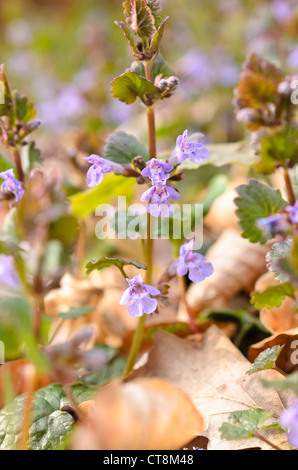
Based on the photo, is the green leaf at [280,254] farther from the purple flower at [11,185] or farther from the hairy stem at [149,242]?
the purple flower at [11,185]

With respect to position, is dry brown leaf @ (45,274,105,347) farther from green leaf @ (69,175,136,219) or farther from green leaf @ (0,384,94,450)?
green leaf @ (0,384,94,450)

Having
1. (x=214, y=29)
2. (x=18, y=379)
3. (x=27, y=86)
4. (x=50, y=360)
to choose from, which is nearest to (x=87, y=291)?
(x=18, y=379)

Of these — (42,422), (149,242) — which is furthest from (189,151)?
(42,422)

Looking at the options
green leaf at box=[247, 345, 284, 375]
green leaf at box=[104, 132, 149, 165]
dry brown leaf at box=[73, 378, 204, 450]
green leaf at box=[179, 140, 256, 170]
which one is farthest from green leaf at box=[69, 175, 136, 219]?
dry brown leaf at box=[73, 378, 204, 450]

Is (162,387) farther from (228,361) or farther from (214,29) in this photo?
(214,29)

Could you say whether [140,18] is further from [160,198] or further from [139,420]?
[139,420]

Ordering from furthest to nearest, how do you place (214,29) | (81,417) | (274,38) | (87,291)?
1. (214,29)
2. (274,38)
3. (87,291)
4. (81,417)
